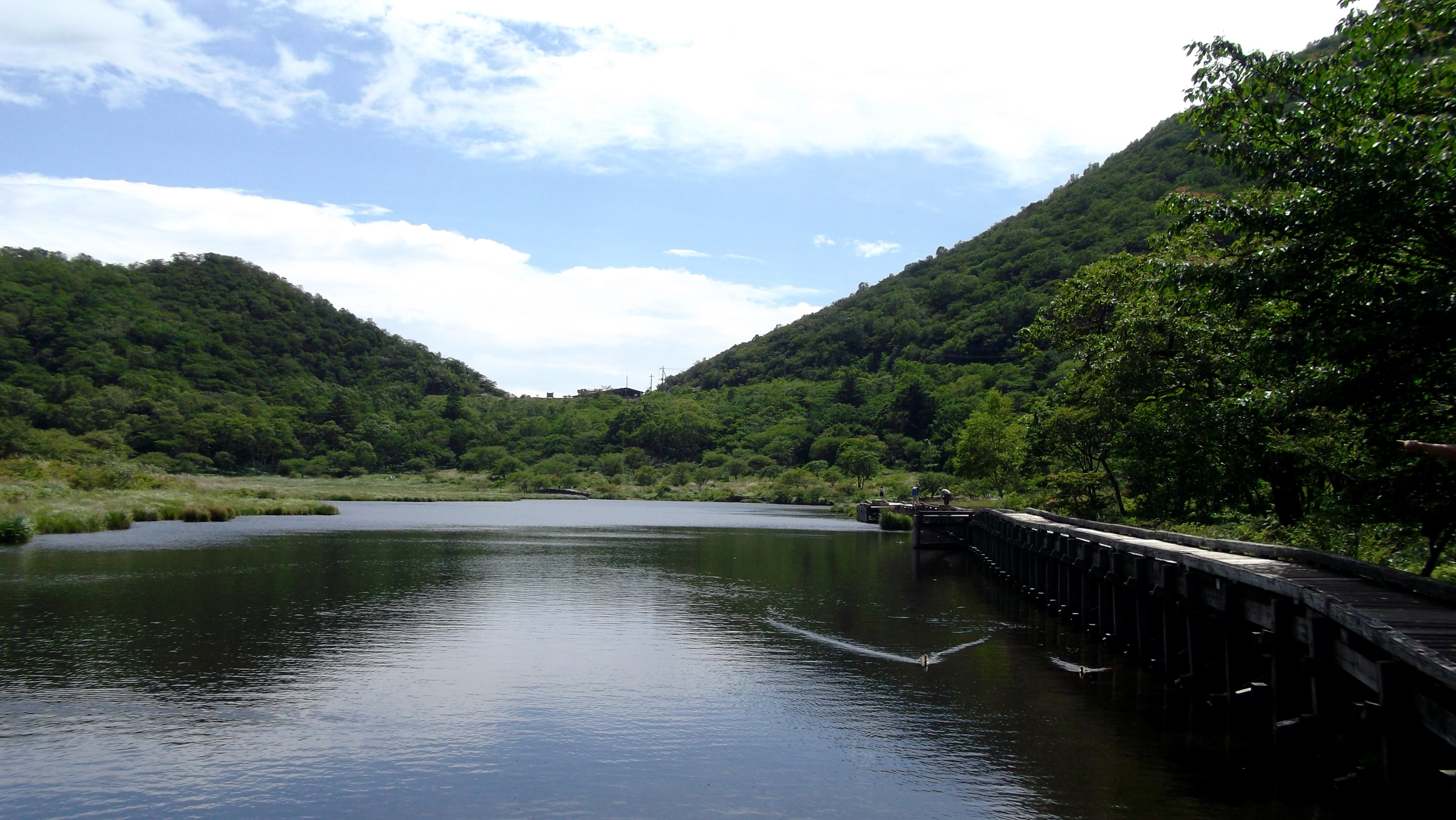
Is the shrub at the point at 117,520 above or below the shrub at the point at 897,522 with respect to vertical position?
above

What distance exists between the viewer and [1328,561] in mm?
14922

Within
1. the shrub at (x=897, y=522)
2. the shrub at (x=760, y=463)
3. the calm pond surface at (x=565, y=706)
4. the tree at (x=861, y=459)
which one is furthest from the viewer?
the shrub at (x=760, y=463)

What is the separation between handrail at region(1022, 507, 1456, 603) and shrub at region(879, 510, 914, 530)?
51200mm

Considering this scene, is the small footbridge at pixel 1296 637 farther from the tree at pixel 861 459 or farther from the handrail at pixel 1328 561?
the tree at pixel 861 459

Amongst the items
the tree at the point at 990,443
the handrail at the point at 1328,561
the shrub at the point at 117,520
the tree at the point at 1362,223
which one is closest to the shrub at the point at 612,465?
the tree at the point at 990,443

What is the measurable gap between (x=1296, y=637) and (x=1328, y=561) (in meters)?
2.77

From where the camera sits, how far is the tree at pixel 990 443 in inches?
2766

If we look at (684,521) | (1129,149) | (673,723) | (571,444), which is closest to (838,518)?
(684,521)

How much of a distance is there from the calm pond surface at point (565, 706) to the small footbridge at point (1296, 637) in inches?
42.6

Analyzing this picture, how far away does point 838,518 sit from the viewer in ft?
310

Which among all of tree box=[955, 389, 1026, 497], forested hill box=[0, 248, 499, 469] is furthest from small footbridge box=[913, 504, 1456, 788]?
forested hill box=[0, 248, 499, 469]

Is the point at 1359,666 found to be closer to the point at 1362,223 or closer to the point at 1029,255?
the point at 1362,223

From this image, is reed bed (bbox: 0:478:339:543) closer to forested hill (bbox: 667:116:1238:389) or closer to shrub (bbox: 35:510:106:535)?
shrub (bbox: 35:510:106:535)

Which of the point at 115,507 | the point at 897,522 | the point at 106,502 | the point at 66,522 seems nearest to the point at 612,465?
the point at 897,522
